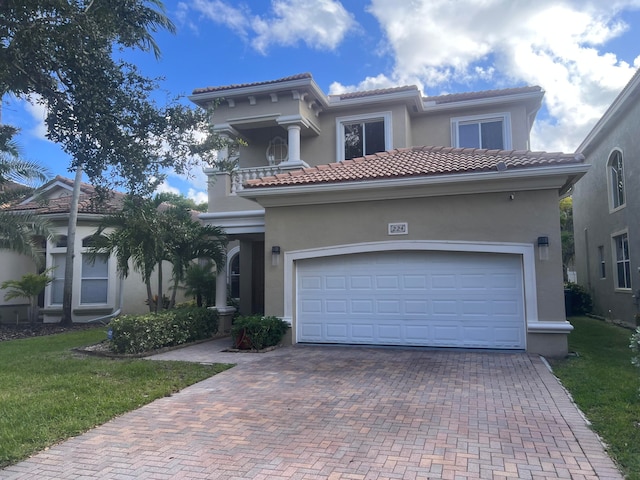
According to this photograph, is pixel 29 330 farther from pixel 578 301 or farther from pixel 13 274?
pixel 578 301

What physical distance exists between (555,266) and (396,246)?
3473 mm

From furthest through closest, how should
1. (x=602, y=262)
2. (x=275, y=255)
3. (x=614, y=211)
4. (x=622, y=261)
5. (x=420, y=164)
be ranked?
(x=602, y=262), (x=614, y=211), (x=622, y=261), (x=275, y=255), (x=420, y=164)

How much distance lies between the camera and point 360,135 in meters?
17.0

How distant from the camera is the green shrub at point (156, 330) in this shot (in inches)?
448

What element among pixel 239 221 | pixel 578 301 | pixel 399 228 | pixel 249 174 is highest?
pixel 249 174

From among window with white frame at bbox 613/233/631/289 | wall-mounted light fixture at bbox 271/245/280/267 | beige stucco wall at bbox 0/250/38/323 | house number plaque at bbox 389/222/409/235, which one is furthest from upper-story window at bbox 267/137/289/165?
window with white frame at bbox 613/233/631/289

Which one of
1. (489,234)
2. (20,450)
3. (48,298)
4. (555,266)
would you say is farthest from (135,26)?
(48,298)

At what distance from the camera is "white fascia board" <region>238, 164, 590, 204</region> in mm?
10297

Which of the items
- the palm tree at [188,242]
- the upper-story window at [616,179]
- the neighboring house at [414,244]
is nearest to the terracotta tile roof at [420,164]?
the neighboring house at [414,244]

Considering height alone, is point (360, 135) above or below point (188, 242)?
above


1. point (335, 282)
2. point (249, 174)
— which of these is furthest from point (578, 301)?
point (249, 174)

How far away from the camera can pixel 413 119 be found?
1773 cm

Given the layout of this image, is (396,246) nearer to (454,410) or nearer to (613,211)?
(454,410)

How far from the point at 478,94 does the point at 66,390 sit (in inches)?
597
